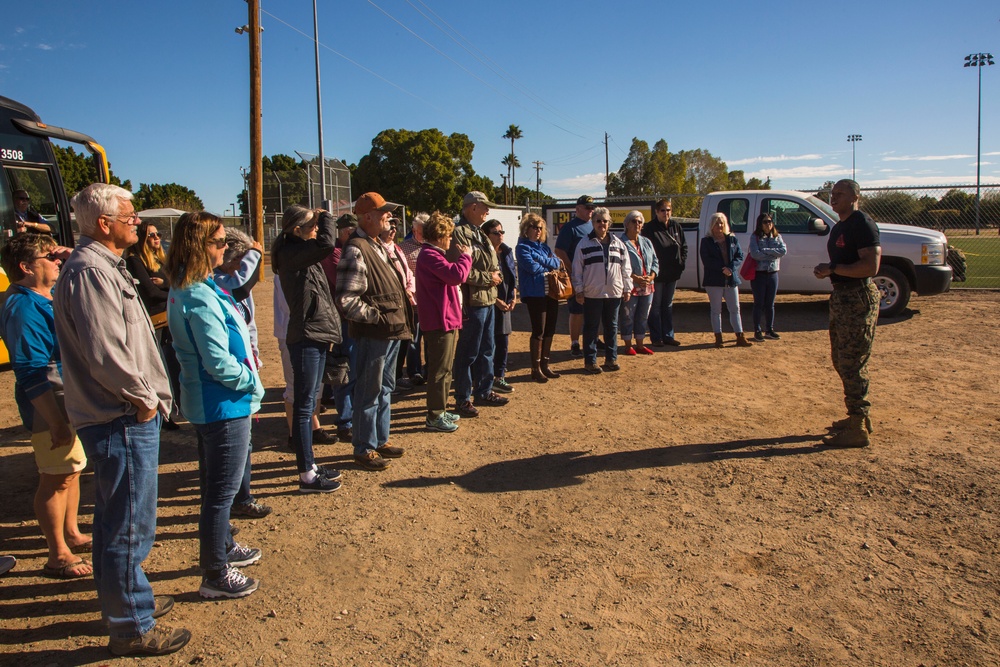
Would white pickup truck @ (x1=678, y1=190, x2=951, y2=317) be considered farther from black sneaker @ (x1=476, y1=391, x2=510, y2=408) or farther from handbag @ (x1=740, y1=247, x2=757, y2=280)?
black sneaker @ (x1=476, y1=391, x2=510, y2=408)

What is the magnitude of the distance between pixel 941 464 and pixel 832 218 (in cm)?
721

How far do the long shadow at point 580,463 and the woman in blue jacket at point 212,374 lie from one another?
5.35 ft

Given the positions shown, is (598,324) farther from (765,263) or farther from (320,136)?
(320,136)

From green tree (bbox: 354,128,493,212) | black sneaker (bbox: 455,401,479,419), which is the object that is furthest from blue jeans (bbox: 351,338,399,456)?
green tree (bbox: 354,128,493,212)

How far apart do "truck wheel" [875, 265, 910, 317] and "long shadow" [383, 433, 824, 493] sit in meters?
6.53

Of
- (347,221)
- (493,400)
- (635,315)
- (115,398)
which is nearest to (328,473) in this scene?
(115,398)

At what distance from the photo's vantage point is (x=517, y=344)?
10.0 meters

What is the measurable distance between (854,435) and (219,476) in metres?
4.50

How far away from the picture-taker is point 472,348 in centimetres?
637

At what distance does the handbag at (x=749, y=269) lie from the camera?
374 inches

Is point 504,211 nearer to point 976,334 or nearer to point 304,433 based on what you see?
point 976,334

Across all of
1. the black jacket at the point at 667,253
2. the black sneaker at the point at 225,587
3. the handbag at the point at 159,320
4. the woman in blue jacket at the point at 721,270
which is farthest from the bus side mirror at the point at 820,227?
the black sneaker at the point at 225,587

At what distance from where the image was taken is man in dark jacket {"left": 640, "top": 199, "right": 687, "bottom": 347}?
934cm

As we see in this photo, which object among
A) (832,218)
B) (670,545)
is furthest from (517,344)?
(670,545)
